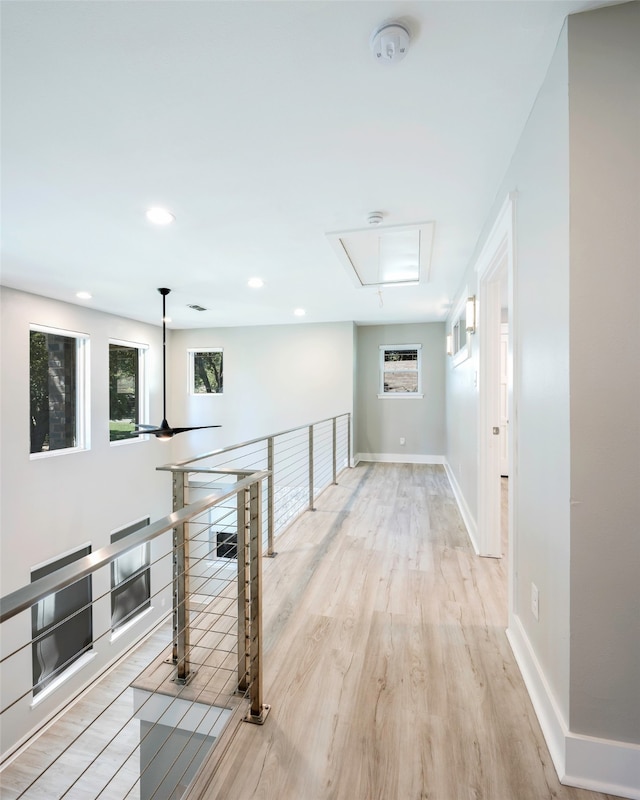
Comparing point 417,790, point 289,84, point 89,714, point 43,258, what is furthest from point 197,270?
point 89,714

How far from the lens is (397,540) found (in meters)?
3.24

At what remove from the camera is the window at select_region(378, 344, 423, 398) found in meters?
6.93

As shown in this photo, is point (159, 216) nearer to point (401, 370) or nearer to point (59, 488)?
point (59, 488)

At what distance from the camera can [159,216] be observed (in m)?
2.63

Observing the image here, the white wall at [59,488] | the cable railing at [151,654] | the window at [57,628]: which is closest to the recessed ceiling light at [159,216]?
the cable railing at [151,654]

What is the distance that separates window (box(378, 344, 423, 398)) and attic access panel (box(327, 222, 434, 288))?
2786 mm

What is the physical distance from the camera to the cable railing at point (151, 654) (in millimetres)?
1202

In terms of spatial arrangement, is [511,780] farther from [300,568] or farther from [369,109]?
[369,109]

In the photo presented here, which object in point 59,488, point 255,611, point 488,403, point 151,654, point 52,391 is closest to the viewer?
point 255,611

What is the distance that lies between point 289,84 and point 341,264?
6.92 feet

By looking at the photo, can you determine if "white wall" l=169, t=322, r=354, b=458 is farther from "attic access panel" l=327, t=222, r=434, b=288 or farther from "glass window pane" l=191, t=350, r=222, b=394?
"attic access panel" l=327, t=222, r=434, b=288

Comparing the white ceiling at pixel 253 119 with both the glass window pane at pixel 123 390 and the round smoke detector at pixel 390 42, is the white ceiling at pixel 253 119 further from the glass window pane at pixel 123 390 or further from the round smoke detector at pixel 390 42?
the glass window pane at pixel 123 390

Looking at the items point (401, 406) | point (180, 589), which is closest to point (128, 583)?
A: point (401, 406)

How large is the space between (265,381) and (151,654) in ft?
14.5
